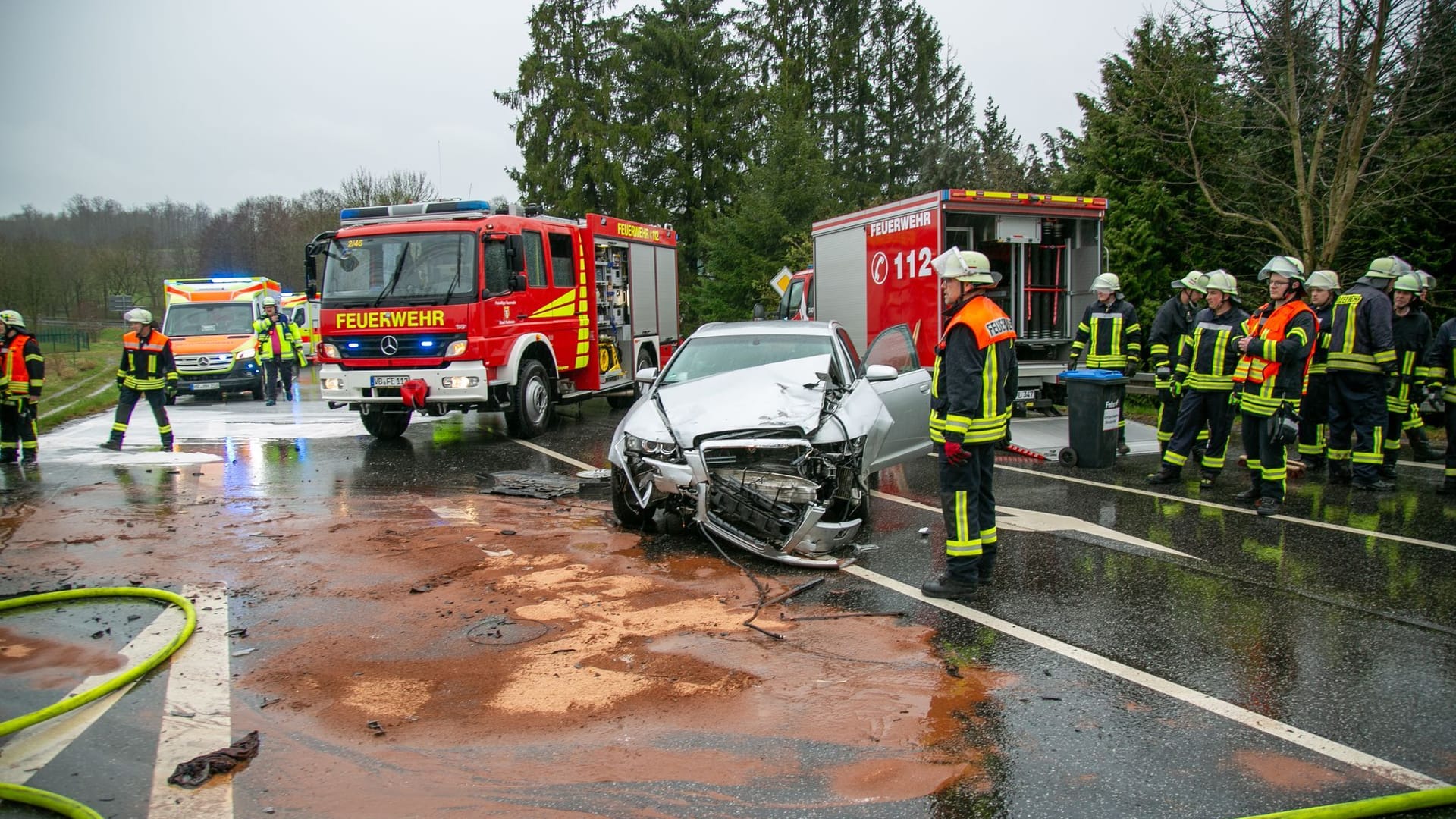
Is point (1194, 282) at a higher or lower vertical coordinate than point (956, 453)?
higher

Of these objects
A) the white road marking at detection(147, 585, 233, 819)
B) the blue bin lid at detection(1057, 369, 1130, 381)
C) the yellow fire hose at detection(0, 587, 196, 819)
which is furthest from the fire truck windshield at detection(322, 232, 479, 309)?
the blue bin lid at detection(1057, 369, 1130, 381)

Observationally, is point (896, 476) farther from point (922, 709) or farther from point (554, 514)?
point (922, 709)

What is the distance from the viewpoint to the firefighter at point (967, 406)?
5461 mm

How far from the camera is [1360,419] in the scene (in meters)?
8.60

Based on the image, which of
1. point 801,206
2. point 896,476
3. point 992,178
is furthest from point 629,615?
point 992,178

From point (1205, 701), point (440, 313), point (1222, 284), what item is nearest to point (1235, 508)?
point (1222, 284)

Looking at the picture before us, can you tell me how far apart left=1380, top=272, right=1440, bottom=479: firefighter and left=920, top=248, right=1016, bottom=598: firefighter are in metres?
5.40

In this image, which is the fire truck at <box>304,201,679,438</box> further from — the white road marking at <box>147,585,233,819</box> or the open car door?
the white road marking at <box>147,585,233,819</box>

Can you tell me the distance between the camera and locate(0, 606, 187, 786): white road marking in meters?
3.57

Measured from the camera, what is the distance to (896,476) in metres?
9.52

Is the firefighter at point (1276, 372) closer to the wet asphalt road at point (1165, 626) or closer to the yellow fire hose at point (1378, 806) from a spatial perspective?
the wet asphalt road at point (1165, 626)

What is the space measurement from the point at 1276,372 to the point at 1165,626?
143 inches

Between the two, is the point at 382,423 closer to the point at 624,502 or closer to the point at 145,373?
the point at 145,373

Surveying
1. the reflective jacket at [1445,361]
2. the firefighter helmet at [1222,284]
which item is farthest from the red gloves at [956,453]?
the reflective jacket at [1445,361]
